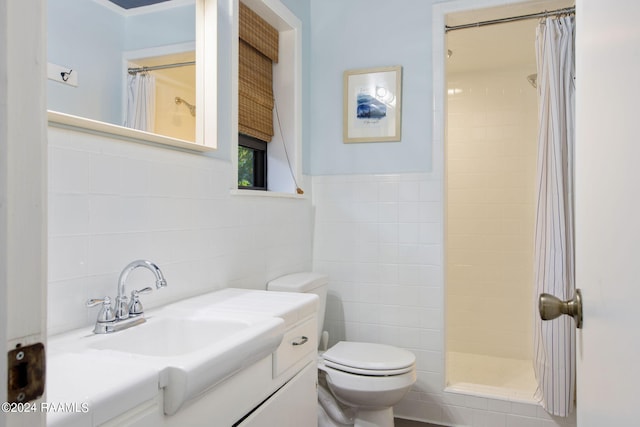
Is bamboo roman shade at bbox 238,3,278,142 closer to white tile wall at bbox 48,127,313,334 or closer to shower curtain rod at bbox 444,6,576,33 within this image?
white tile wall at bbox 48,127,313,334

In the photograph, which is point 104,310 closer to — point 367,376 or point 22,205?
point 22,205

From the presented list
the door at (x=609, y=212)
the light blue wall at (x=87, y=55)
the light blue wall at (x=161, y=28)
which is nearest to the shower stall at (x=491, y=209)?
the light blue wall at (x=161, y=28)

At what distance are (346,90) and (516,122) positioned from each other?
1577 mm

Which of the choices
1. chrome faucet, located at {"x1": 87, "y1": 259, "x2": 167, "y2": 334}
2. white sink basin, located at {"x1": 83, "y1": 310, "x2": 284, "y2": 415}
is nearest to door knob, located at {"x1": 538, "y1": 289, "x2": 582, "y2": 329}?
white sink basin, located at {"x1": 83, "y1": 310, "x2": 284, "y2": 415}

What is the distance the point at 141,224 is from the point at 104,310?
312 millimetres

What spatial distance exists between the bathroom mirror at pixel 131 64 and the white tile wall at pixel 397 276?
3.70ft

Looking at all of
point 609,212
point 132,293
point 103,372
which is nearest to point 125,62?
point 132,293

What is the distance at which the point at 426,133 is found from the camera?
8.19 feet

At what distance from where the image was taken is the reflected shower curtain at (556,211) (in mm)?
2217

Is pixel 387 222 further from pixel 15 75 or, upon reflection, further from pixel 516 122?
pixel 15 75

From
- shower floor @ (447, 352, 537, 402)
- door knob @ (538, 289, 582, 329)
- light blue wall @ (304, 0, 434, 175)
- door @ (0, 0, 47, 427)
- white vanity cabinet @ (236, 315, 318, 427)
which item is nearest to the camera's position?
door @ (0, 0, 47, 427)

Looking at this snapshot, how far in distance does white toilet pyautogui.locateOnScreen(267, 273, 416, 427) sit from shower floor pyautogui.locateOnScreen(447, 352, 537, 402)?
548 millimetres

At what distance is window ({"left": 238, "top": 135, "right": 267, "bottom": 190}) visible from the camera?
2.35 meters

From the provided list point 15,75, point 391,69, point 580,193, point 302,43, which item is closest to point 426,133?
point 391,69
